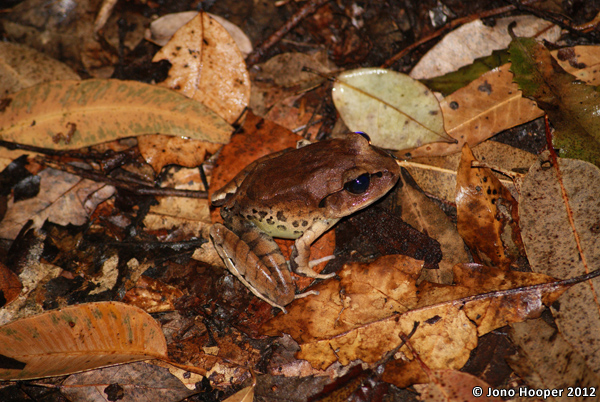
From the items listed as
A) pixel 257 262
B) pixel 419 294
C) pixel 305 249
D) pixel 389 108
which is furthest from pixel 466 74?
pixel 257 262

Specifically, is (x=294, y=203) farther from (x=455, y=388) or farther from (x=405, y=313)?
(x=455, y=388)

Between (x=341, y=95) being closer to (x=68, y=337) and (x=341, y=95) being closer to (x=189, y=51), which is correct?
(x=189, y=51)

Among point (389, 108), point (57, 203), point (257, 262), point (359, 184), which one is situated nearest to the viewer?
point (359, 184)

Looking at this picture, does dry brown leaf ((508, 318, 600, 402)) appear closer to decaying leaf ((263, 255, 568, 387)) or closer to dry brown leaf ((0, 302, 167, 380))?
decaying leaf ((263, 255, 568, 387))

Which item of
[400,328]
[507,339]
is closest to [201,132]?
[400,328]

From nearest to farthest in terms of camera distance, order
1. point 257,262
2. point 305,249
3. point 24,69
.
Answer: point 257,262 → point 305,249 → point 24,69
